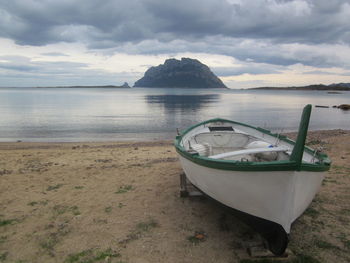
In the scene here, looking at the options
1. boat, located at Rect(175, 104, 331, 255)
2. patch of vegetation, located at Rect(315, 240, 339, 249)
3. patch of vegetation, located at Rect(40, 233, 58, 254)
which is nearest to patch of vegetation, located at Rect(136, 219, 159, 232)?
boat, located at Rect(175, 104, 331, 255)

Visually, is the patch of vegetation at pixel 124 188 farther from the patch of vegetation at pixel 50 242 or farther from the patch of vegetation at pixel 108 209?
the patch of vegetation at pixel 50 242

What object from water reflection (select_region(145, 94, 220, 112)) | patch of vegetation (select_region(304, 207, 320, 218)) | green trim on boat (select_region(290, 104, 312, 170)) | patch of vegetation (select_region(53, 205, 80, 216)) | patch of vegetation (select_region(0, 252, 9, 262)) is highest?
green trim on boat (select_region(290, 104, 312, 170))

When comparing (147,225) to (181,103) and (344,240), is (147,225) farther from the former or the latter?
(181,103)

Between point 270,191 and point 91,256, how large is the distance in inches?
132

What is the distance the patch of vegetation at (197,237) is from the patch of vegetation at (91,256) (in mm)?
1429

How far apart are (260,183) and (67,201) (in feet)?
17.4

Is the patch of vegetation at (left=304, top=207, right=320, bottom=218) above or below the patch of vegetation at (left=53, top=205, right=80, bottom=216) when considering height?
above

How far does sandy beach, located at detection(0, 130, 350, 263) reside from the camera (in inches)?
183

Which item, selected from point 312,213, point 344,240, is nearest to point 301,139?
point 344,240

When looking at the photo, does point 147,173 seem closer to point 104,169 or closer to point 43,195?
point 104,169

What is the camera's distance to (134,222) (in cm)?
576

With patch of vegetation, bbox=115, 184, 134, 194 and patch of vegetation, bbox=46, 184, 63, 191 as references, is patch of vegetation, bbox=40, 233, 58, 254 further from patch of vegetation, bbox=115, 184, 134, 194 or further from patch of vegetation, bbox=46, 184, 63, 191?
patch of vegetation, bbox=46, 184, 63, 191

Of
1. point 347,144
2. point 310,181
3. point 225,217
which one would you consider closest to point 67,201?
point 225,217

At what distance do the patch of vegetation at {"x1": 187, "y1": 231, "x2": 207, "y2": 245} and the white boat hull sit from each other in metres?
1.00
